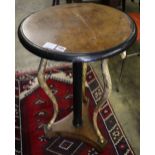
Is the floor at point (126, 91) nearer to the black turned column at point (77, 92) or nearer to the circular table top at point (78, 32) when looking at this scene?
the black turned column at point (77, 92)

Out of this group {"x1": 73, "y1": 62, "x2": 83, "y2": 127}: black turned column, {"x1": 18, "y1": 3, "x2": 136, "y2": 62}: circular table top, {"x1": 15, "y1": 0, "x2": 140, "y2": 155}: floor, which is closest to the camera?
{"x1": 18, "y1": 3, "x2": 136, "y2": 62}: circular table top

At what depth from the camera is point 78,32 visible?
4.55ft

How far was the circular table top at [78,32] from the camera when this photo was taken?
4.04 feet

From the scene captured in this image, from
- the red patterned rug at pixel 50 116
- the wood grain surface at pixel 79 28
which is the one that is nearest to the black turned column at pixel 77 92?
the red patterned rug at pixel 50 116

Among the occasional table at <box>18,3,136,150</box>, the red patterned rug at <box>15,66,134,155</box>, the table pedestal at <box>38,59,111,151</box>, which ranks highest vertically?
the occasional table at <box>18,3,136,150</box>

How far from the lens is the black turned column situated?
162cm

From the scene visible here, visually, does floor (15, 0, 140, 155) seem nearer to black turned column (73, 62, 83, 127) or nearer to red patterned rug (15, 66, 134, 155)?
red patterned rug (15, 66, 134, 155)

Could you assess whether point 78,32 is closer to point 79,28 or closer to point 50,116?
point 79,28

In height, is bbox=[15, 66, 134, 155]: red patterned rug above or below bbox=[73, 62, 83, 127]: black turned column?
below

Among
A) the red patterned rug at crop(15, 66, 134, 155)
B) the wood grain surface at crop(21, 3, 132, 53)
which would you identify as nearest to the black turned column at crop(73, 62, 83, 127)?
the red patterned rug at crop(15, 66, 134, 155)

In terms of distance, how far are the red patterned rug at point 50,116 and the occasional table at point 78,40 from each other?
72mm

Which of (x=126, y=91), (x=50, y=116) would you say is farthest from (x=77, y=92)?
(x=126, y=91)
